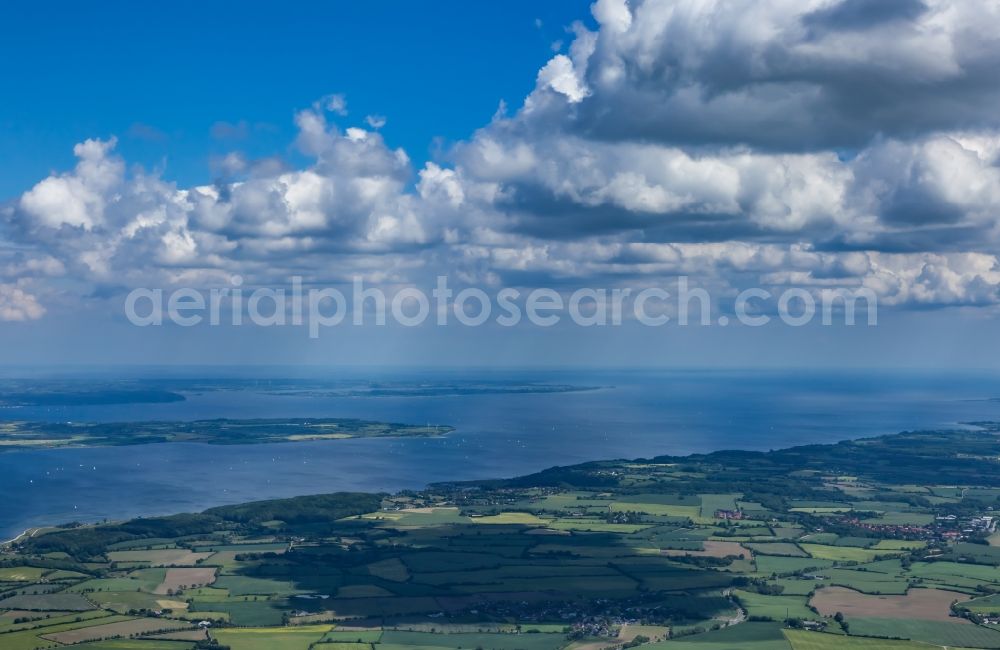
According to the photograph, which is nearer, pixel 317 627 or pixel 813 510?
pixel 317 627

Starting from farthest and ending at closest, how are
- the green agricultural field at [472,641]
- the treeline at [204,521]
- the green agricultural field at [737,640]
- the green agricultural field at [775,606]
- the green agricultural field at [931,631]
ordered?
the treeline at [204,521] → the green agricultural field at [775,606] → the green agricultural field at [931,631] → the green agricultural field at [472,641] → the green agricultural field at [737,640]

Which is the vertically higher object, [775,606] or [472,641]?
[472,641]

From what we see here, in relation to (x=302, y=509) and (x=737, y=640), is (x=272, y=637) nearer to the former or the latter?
(x=737, y=640)

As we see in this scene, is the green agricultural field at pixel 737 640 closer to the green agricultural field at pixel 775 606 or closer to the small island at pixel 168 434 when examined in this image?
the green agricultural field at pixel 775 606

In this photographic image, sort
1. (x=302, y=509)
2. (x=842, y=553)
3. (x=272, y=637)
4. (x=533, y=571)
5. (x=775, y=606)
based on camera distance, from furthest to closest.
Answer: (x=302, y=509)
(x=842, y=553)
(x=533, y=571)
(x=775, y=606)
(x=272, y=637)

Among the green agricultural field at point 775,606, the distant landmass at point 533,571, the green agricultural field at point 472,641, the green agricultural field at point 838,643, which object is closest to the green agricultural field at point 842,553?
the distant landmass at point 533,571

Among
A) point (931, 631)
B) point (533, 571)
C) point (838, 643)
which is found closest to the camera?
point (838, 643)

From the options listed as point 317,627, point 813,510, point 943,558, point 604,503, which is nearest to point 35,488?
point 604,503

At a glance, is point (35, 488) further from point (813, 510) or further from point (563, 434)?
point (563, 434)

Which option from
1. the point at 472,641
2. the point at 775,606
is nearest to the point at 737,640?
the point at 775,606
